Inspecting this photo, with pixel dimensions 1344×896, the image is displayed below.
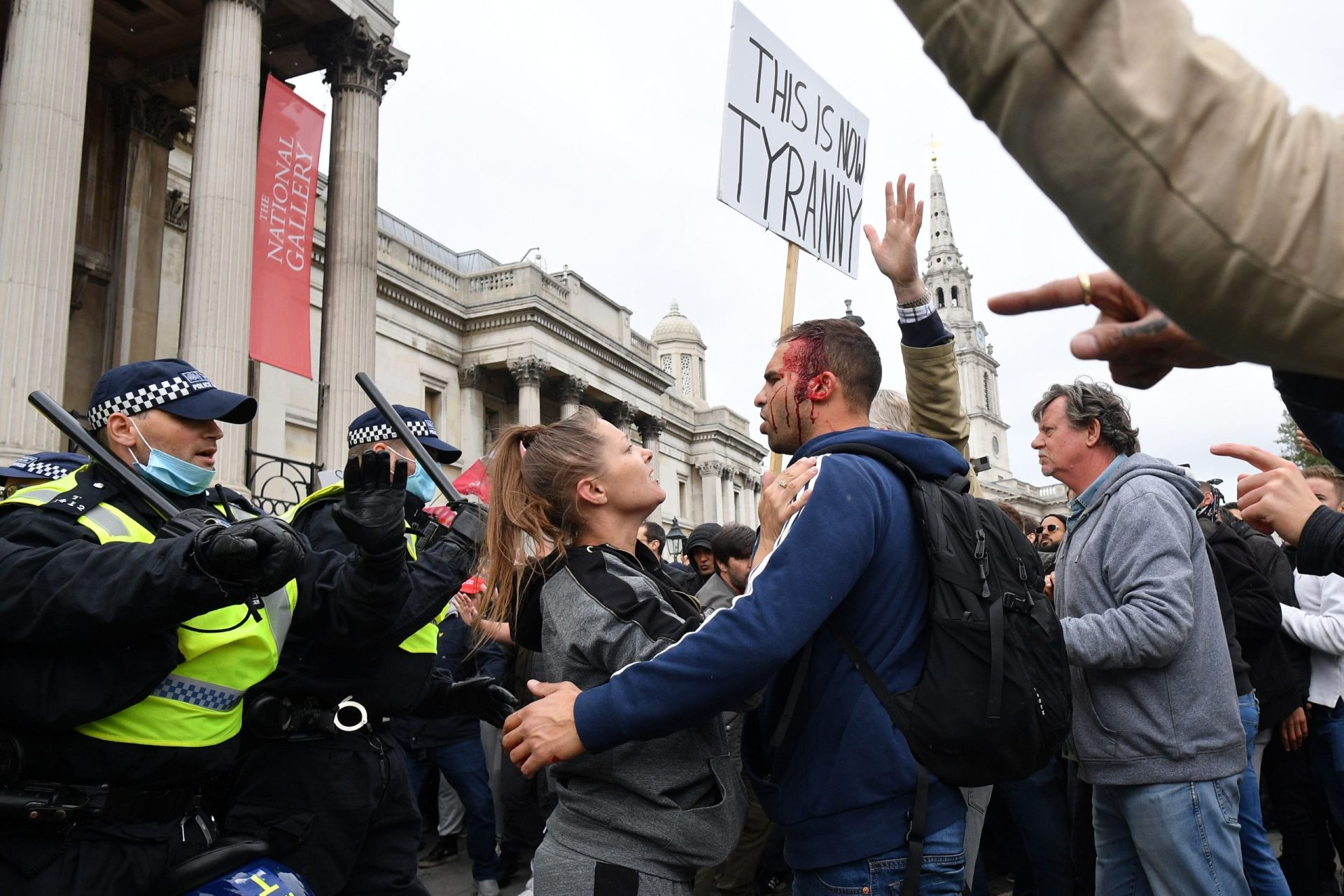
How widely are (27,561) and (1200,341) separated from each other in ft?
9.56

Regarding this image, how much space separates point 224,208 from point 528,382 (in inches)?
637

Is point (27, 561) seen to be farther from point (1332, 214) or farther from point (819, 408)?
point (1332, 214)

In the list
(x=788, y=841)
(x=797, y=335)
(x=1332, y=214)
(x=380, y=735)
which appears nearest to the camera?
(x=1332, y=214)

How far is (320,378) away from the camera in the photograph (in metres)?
16.5

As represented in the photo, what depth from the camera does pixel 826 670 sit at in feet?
8.04

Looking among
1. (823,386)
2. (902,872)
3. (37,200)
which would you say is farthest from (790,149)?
(37,200)

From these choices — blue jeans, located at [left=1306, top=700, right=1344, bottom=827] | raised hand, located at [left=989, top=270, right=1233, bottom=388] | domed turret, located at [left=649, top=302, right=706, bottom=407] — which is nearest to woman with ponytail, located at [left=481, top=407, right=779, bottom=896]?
raised hand, located at [left=989, top=270, right=1233, bottom=388]

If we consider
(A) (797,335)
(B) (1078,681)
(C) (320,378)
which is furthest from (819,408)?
(C) (320,378)

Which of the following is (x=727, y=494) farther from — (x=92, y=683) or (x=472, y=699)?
(x=92, y=683)

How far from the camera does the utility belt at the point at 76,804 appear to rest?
2645 mm

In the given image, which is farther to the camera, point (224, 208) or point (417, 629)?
point (224, 208)

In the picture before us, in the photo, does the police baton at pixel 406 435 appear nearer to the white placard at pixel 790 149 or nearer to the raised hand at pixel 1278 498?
the white placard at pixel 790 149

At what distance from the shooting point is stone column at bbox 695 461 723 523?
43.8m

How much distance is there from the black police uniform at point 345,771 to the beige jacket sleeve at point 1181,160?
3.34 meters
